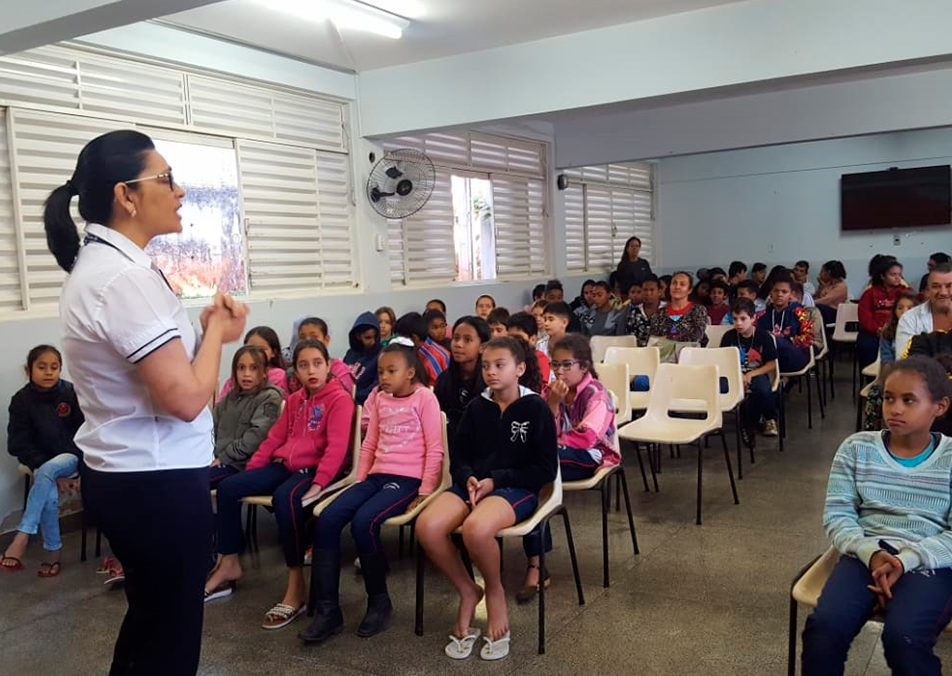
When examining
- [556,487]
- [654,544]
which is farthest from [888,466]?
[654,544]

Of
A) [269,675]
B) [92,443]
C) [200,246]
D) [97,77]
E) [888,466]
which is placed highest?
[97,77]

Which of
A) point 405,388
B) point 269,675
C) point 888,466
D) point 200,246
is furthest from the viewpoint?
point 200,246

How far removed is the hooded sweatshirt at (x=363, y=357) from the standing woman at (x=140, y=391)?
3315 mm

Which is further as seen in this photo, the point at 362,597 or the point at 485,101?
the point at 485,101

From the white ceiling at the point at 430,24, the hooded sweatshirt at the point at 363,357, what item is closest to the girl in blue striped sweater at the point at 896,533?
the hooded sweatshirt at the point at 363,357

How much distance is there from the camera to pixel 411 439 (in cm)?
323

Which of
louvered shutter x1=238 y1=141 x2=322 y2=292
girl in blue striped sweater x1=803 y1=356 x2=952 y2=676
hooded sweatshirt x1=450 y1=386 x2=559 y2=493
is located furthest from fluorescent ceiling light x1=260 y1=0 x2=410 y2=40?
girl in blue striped sweater x1=803 y1=356 x2=952 y2=676

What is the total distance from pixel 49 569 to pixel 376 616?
6.13ft

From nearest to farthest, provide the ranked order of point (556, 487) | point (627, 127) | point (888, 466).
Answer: point (888, 466) → point (556, 487) → point (627, 127)

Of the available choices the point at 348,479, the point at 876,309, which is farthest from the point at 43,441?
the point at 876,309

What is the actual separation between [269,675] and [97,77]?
3.90m

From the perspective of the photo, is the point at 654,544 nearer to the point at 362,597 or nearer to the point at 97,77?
the point at 362,597

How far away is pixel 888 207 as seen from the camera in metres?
10.4

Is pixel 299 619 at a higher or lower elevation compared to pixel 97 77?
lower
